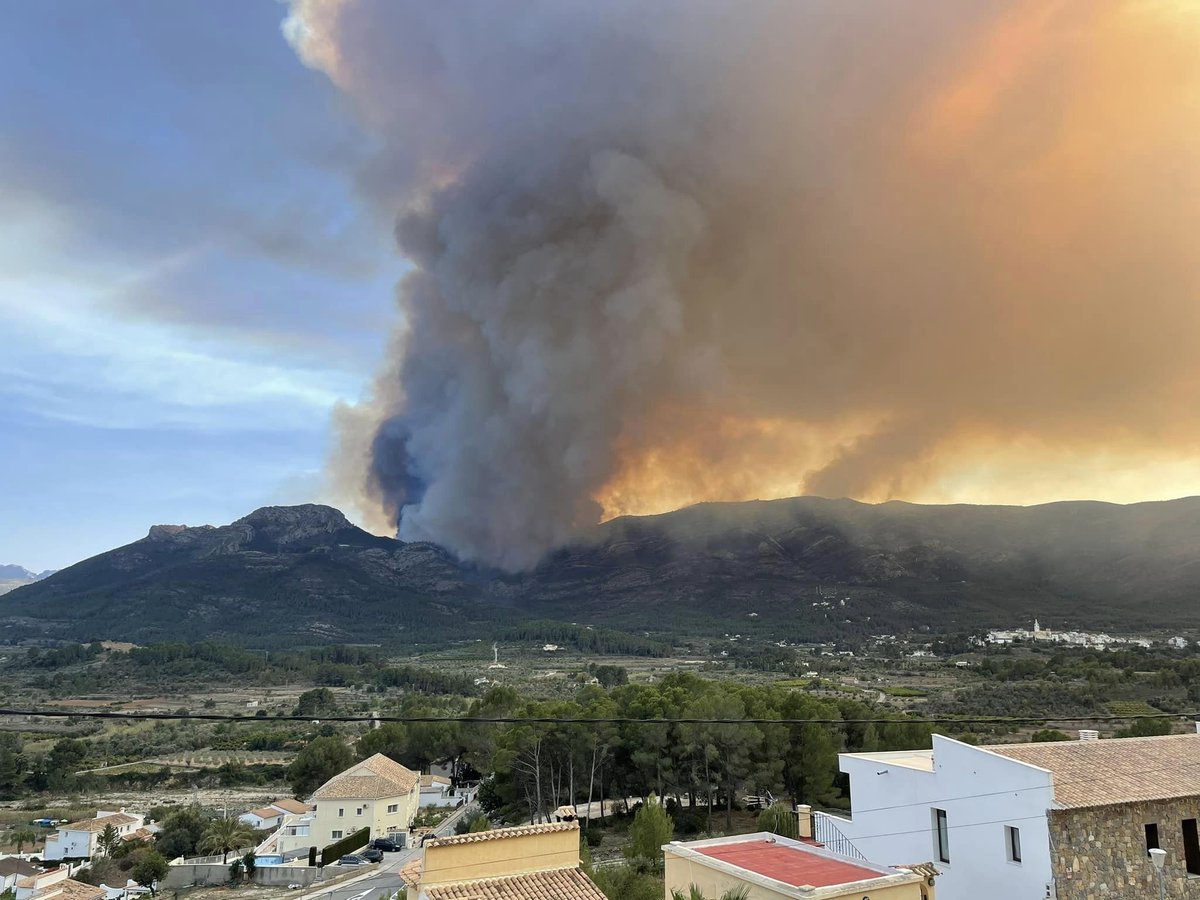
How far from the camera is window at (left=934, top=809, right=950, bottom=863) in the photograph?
12742 mm

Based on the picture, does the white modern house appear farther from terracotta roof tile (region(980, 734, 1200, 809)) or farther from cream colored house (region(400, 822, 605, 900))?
cream colored house (region(400, 822, 605, 900))

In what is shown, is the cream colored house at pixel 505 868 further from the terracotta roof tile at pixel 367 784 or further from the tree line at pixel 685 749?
the terracotta roof tile at pixel 367 784

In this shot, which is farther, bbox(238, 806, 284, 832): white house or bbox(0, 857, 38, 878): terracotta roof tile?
bbox(238, 806, 284, 832): white house

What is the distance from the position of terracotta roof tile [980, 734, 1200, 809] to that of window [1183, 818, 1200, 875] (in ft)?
1.54

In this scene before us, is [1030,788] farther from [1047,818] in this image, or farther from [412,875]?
[412,875]

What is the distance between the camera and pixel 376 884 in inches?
950

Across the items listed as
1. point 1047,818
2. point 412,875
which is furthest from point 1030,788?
point 412,875

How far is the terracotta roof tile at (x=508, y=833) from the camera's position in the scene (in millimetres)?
9352

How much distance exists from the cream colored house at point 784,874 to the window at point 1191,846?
4899mm

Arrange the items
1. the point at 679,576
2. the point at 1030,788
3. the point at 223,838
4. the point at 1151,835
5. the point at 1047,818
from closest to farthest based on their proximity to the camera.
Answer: the point at 1047,818 < the point at 1030,788 < the point at 1151,835 < the point at 223,838 < the point at 679,576

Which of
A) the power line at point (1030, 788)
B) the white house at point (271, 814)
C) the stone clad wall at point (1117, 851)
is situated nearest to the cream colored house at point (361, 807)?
the white house at point (271, 814)

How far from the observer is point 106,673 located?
3068 inches

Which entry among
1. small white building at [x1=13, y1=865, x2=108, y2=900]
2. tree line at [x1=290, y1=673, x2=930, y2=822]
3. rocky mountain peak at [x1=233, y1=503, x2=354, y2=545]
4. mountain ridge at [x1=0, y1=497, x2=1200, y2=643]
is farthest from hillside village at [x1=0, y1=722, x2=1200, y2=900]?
rocky mountain peak at [x1=233, y1=503, x2=354, y2=545]

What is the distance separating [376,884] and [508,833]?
1726 centimetres
